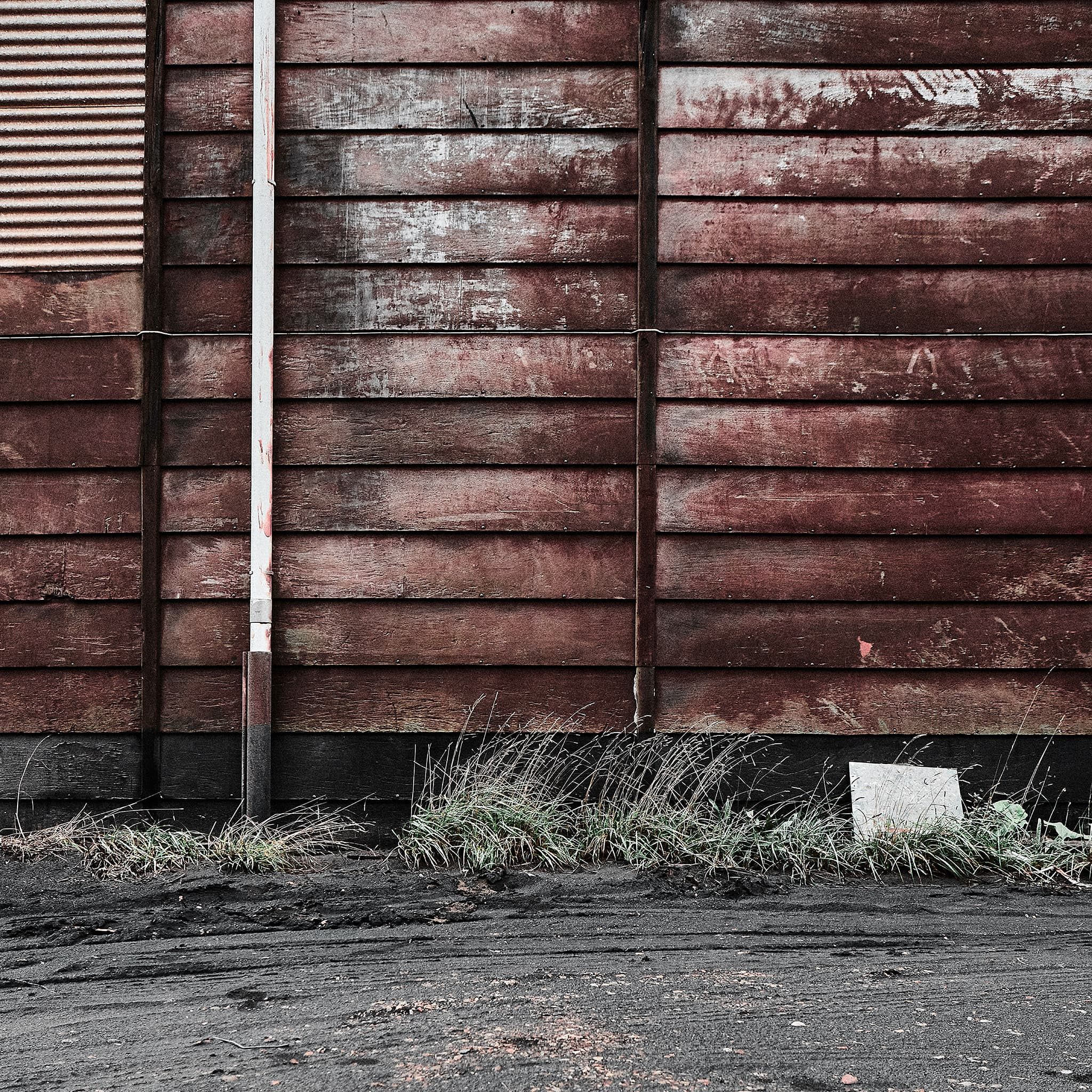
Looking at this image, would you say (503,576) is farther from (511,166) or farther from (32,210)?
(32,210)

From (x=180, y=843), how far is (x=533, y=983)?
5.92 ft

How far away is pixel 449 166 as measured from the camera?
3.82m

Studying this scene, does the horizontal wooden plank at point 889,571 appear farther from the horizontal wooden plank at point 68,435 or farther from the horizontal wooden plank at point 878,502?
the horizontal wooden plank at point 68,435

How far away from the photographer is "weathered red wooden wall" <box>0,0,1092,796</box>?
378 centimetres

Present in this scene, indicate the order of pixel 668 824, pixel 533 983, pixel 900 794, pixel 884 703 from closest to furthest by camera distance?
pixel 533 983, pixel 668 824, pixel 900 794, pixel 884 703

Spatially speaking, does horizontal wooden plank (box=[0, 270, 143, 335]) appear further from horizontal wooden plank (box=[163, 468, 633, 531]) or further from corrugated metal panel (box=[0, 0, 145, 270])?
horizontal wooden plank (box=[163, 468, 633, 531])

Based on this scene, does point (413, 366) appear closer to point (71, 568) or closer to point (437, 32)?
point (437, 32)

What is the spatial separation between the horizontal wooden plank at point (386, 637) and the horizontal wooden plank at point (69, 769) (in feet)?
1.51

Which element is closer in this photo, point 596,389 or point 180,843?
point 180,843

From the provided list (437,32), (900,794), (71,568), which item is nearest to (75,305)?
(71,568)

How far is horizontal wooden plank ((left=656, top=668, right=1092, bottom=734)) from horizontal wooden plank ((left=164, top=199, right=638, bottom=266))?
6.22 ft

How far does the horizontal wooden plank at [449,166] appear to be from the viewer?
3.81 metres

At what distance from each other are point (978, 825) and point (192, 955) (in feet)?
9.53

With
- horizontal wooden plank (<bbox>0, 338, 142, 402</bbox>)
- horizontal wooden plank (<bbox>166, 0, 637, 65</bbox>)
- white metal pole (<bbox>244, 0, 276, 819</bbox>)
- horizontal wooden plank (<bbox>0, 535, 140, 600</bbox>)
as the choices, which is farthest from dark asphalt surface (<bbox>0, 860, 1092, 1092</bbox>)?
horizontal wooden plank (<bbox>166, 0, 637, 65</bbox>)
